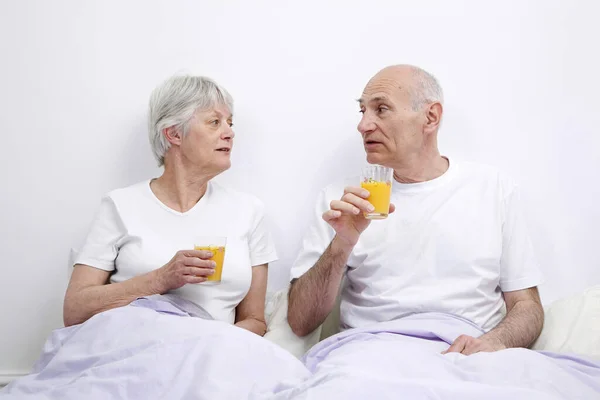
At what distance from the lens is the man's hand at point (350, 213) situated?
1.72 metres

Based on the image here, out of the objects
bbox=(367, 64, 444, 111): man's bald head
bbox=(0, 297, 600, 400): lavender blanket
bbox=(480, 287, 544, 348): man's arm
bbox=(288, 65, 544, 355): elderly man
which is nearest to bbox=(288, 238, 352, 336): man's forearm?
bbox=(288, 65, 544, 355): elderly man

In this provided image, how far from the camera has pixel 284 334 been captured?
2039 mm

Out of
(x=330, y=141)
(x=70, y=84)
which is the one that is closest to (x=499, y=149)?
(x=330, y=141)

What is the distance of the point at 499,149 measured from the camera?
96.7 inches

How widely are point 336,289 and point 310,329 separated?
0.16m

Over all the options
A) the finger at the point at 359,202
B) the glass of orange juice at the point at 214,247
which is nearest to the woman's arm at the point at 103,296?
the glass of orange juice at the point at 214,247

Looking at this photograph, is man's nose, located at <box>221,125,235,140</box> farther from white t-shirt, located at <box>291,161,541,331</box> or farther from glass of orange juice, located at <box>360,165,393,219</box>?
glass of orange juice, located at <box>360,165,393,219</box>

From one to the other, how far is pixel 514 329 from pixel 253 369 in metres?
0.84

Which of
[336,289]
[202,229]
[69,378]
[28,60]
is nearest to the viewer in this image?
[69,378]

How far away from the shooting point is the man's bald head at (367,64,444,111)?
2.10 meters

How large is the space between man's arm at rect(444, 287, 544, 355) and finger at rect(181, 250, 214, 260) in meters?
0.69

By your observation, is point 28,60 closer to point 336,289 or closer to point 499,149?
point 336,289

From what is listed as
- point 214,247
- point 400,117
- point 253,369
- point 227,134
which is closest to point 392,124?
point 400,117

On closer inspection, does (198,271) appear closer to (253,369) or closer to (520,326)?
(253,369)
